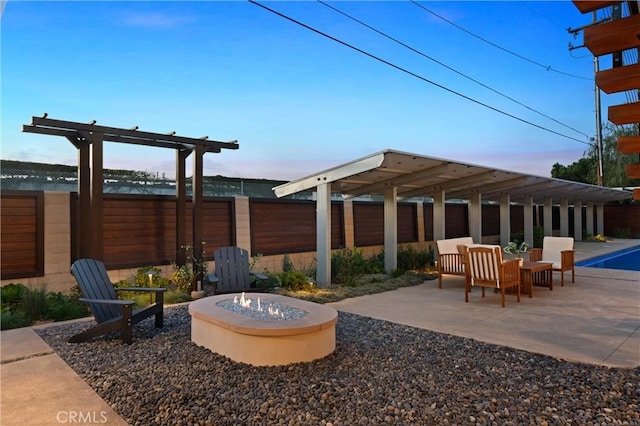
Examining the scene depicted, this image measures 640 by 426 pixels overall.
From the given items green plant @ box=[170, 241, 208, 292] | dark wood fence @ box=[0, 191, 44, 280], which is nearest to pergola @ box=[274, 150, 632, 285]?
green plant @ box=[170, 241, 208, 292]

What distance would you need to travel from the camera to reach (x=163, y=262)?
24.7 feet

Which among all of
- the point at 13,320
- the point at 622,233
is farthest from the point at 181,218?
the point at 622,233

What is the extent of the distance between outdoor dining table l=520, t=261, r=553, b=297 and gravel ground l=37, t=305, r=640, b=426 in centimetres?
337

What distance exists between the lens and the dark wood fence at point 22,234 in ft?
19.7

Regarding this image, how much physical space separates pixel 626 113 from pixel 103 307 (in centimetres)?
522

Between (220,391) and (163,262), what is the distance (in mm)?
4785

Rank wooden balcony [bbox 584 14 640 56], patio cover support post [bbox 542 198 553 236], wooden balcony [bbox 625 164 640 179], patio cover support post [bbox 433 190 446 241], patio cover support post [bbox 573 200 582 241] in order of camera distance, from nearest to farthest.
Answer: wooden balcony [bbox 584 14 640 56] < wooden balcony [bbox 625 164 640 179] < patio cover support post [bbox 433 190 446 241] < patio cover support post [bbox 542 198 553 236] < patio cover support post [bbox 573 200 582 241]

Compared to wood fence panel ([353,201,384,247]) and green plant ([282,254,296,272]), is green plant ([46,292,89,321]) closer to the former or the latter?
green plant ([282,254,296,272])

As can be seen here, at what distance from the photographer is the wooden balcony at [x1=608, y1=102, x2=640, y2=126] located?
105 inches

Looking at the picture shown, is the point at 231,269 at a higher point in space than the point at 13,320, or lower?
higher

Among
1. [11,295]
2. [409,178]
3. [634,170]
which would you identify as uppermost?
[409,178]

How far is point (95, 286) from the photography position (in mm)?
4930

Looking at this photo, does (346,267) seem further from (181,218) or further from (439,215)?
(439,215)

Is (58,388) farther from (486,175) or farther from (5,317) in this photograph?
(486,175)
